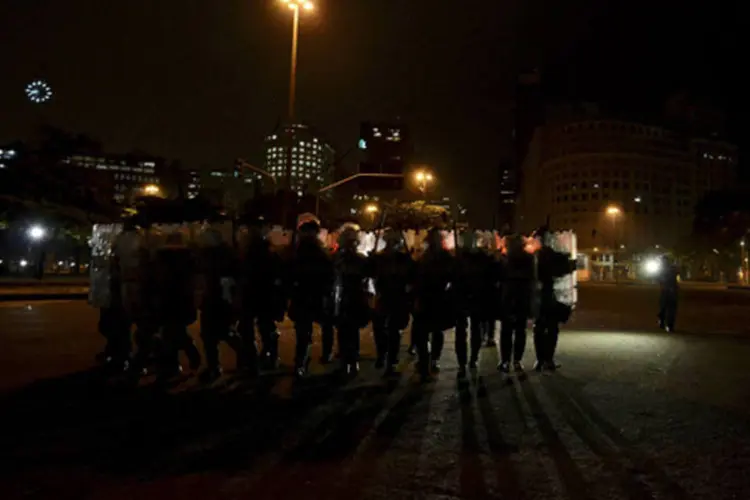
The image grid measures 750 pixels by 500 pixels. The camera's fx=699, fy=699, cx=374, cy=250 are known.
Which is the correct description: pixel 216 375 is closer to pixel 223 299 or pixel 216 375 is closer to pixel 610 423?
pixel 223 299

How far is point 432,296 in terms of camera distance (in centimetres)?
841

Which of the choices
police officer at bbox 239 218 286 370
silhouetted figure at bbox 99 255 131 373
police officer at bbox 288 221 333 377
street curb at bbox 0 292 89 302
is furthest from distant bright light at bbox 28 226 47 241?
police officer at bbox 288 221 333 377

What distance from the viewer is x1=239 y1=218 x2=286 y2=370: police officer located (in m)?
8.34

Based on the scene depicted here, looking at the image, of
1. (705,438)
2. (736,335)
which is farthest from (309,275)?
(736,335)

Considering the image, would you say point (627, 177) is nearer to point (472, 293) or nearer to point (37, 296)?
point (37, 296)

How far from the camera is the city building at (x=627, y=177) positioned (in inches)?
5103

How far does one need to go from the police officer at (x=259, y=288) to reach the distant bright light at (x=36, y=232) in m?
35.4

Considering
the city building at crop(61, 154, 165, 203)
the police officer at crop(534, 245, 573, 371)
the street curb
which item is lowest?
the street curb

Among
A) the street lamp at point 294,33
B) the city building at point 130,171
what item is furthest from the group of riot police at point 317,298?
the city building at point 130,171

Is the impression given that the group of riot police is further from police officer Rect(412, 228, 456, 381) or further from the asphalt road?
the asphalt road

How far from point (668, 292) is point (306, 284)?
32.3 feet

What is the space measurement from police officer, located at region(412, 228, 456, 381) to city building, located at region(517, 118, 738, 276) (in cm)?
11861

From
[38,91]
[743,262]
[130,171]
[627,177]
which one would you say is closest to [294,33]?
[38,91]

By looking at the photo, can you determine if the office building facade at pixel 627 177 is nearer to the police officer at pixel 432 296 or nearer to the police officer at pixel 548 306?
the police officer at pixel 548 306
